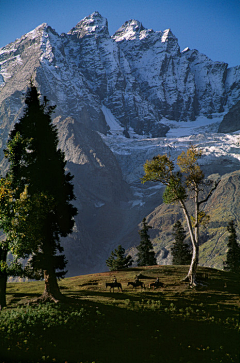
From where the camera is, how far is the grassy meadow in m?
17.3

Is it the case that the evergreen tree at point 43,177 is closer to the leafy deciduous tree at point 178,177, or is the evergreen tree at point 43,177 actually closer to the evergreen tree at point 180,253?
the leafy deciduous tree at point 178,177

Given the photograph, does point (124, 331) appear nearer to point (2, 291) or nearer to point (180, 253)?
point (2, 291)

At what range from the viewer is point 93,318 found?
22.3m

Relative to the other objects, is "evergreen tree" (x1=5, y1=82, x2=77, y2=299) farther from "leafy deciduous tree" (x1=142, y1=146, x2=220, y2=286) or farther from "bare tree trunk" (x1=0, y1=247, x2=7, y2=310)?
"leafy deciduous tree" (x1=142, y1=146, x2=220, y2=286)

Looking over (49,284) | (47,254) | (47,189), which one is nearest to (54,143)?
(47,189)

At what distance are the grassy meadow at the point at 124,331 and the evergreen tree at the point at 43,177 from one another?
170 inches

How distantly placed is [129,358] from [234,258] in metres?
81.1

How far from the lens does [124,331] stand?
2053 cm

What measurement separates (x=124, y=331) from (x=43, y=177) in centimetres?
1560

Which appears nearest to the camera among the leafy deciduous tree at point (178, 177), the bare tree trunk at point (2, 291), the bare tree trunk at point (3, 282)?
the bare tree trunk at point (2, 291)

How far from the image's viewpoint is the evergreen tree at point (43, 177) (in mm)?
28844

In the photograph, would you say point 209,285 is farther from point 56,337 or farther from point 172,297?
point 56,337

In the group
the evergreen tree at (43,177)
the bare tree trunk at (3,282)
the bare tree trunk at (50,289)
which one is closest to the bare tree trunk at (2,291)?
the bare tree trunk at (3,282)

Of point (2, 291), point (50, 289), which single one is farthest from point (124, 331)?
point (2, 291)
